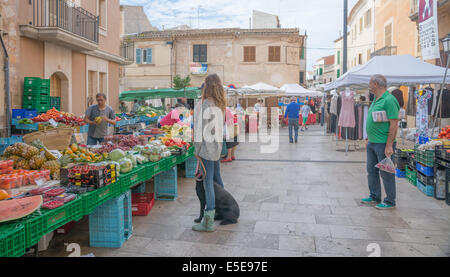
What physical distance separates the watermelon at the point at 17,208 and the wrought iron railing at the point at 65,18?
29.0 ft

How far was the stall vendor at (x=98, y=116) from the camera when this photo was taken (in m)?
6.89

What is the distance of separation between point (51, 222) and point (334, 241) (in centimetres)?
291

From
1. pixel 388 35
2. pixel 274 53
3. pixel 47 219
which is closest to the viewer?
pixel 47 219

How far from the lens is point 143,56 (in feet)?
104

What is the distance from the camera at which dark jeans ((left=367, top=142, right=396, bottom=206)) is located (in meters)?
5.17

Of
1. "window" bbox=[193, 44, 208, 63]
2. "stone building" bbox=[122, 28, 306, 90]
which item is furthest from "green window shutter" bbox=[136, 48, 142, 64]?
"window" bbox=[193, 44, 208, 63]

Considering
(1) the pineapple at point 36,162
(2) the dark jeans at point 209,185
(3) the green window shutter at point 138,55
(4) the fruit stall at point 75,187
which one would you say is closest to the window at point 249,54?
(3) the green window shutter at point 138,55

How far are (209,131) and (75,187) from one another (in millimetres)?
1558

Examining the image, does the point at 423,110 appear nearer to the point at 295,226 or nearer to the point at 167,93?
the point at 295,226

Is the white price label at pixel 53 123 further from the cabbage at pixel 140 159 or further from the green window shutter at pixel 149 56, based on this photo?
the green window shutter at pixel 149 56

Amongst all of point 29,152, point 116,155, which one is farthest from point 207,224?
point 29,152

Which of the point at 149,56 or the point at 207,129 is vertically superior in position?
the point at 149,56

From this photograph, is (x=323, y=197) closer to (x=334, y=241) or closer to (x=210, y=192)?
(x=334, y=241)
